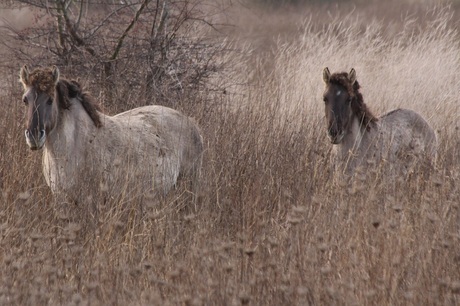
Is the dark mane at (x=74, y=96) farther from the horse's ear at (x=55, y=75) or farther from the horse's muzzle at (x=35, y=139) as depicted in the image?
the horse's muzzle at (x=35, y=139)

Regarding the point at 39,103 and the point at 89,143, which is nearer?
the point at 39,103

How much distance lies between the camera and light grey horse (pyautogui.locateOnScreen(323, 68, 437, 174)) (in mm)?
7871

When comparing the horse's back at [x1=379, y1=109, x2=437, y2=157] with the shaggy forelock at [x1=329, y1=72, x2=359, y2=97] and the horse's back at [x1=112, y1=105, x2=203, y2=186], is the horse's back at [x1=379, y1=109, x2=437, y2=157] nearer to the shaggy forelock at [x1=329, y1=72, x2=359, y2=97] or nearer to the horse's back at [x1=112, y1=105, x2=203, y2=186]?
the shaggy forelock at [x1=329, y1=72, x2=359, y2=97]

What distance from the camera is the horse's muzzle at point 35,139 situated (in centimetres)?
636

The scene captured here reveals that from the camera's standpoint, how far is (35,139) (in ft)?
20.9

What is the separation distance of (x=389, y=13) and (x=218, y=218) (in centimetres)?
1569

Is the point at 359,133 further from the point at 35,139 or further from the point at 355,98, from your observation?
the point at 35,139

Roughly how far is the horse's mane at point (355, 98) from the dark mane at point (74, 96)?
2.07 meters

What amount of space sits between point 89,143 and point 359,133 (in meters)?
2.43

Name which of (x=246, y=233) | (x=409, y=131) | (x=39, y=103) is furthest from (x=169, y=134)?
(x=409, y=131)

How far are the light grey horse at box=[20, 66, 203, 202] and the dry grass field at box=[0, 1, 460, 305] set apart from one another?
0.19m

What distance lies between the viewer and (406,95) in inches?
450

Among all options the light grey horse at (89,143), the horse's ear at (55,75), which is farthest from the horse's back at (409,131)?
the horse's ear at (55,75)

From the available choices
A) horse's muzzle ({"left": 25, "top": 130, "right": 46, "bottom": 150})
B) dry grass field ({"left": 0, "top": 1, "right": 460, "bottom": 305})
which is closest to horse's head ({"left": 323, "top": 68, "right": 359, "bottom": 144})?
dry grass field ({"left": 0, "top": 1, "right": 460, "bottom": 305})
